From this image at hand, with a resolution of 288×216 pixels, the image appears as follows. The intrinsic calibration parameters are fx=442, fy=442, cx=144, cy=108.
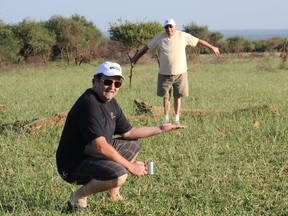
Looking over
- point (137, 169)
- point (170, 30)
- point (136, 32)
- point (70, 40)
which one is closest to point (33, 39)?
point (70, 40)

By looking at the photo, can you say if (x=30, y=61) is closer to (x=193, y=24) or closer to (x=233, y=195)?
(x=193, y=24)

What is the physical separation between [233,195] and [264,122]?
3.28 meters

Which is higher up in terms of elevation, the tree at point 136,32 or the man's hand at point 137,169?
the tree at point 136,32

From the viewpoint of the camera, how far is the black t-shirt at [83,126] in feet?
11.0

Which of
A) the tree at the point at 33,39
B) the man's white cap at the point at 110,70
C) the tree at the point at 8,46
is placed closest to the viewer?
the man's white cap at the point at 110,70

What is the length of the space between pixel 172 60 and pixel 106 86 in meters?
3.78

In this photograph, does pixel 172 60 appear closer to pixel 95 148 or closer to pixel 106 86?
pixel 106 86

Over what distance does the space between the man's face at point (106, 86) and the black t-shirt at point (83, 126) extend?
0.17 ft

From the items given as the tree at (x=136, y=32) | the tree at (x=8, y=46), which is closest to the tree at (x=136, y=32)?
the tree at (x=136, y=32)

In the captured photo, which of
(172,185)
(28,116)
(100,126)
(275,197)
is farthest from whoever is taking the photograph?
(28,116)

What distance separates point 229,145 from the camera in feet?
17.9

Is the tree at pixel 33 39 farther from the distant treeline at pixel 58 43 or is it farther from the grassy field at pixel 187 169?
the grassy field at pixel 187 169

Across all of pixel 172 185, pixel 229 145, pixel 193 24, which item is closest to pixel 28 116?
pixel 229 145

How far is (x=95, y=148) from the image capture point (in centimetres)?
330
